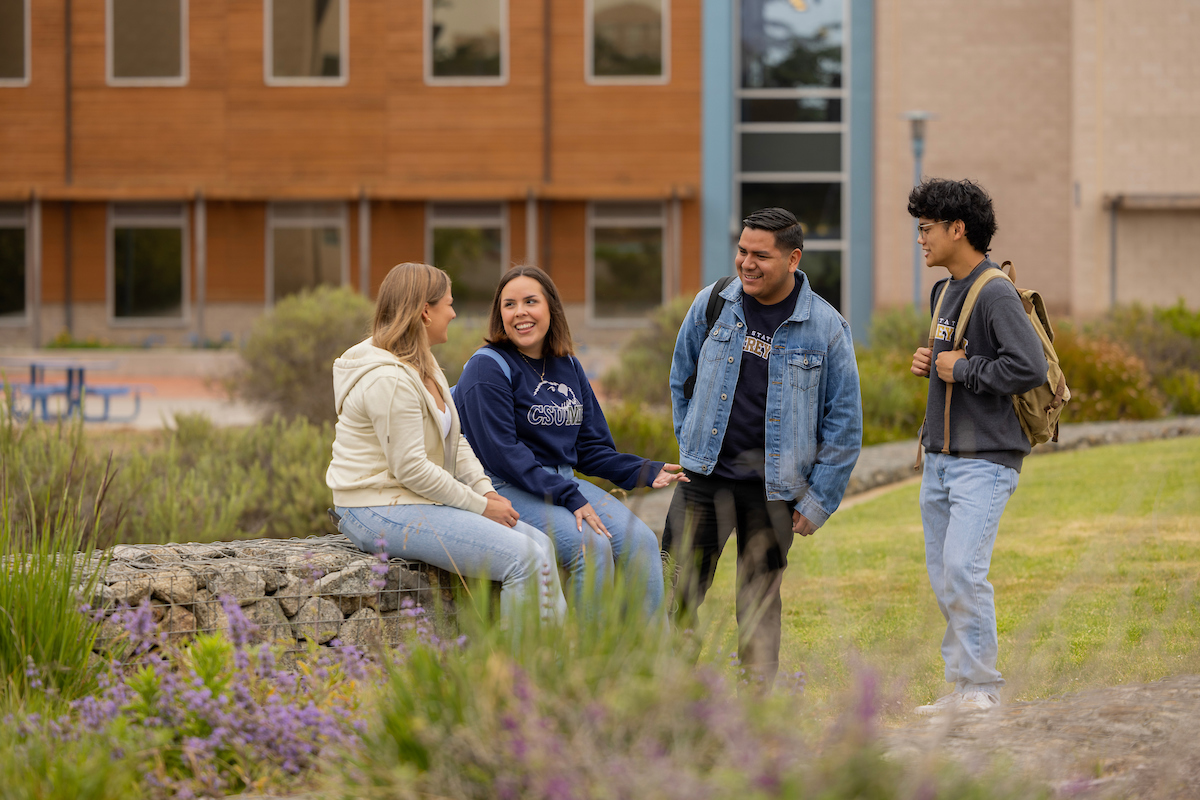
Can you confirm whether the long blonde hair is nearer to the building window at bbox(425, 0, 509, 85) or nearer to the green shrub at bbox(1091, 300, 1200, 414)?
the green shrub at bbox(1091, 300, 1200, 414)

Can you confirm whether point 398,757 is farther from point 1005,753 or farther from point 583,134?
point 583,134

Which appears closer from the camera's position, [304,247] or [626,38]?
[626,38]

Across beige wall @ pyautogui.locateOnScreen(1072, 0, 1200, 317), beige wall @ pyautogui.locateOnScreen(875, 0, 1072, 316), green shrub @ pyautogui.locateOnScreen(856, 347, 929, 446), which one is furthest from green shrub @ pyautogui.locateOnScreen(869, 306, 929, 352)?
beige wall @ pyautogui.locateOnScreen(1072, 0, 1200, 317)

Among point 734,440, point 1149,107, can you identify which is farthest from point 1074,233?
point 734,440

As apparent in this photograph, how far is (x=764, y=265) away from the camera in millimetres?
4219

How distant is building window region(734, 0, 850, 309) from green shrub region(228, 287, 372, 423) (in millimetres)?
14743

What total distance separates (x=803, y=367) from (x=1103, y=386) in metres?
11.7

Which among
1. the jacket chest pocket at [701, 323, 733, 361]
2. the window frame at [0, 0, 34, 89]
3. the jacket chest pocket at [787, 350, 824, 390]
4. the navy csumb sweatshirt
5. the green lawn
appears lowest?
the green lawn

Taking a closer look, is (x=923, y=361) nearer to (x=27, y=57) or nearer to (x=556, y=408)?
(x=556, y=408)

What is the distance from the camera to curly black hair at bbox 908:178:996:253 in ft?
13.3

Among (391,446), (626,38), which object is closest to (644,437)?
(391,446)

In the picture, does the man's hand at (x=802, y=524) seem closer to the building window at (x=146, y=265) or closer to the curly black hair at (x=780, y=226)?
the curly black hair at (x=780, y=226)

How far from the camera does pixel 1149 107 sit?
25094mm

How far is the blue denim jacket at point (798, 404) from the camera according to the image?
429 centimetres
